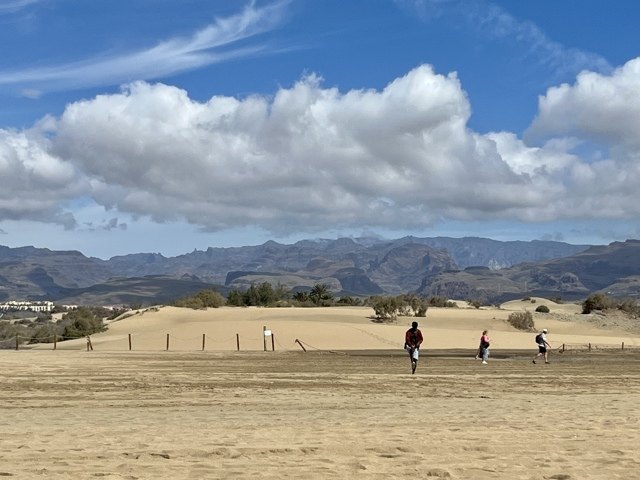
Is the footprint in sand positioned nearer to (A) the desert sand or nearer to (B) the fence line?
(A) the desert sand

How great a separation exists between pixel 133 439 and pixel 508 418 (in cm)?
647

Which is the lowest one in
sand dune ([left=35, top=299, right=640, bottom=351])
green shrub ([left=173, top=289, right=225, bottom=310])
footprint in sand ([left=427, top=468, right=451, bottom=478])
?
footprint in sand ([left=427, top=468, right=451, bottom=478])

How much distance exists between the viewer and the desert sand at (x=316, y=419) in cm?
998

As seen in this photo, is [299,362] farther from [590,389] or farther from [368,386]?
[590,389]

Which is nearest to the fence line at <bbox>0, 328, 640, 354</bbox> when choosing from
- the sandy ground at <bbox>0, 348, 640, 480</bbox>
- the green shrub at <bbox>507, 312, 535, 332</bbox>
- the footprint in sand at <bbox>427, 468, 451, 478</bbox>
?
the green shrub at <bbox>507, 312, 535, 332</bbox>

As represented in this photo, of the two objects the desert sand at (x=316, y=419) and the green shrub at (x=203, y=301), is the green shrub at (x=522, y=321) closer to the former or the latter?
the green shrub at (x=203, y=301)

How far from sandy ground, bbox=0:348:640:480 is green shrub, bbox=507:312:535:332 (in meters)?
41.9

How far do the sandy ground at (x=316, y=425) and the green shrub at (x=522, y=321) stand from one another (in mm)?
41897

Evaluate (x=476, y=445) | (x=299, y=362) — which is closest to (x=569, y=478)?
(x=476, y=445)

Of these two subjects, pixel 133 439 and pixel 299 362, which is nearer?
pixel 133 439

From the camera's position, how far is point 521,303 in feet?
351

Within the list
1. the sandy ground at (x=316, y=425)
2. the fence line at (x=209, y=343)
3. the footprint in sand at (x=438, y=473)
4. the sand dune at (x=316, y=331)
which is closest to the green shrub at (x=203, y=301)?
the sand dune at (x=316, y=331)

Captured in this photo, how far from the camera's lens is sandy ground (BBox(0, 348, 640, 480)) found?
32.5 feet

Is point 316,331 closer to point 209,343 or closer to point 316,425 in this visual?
point 209,343
